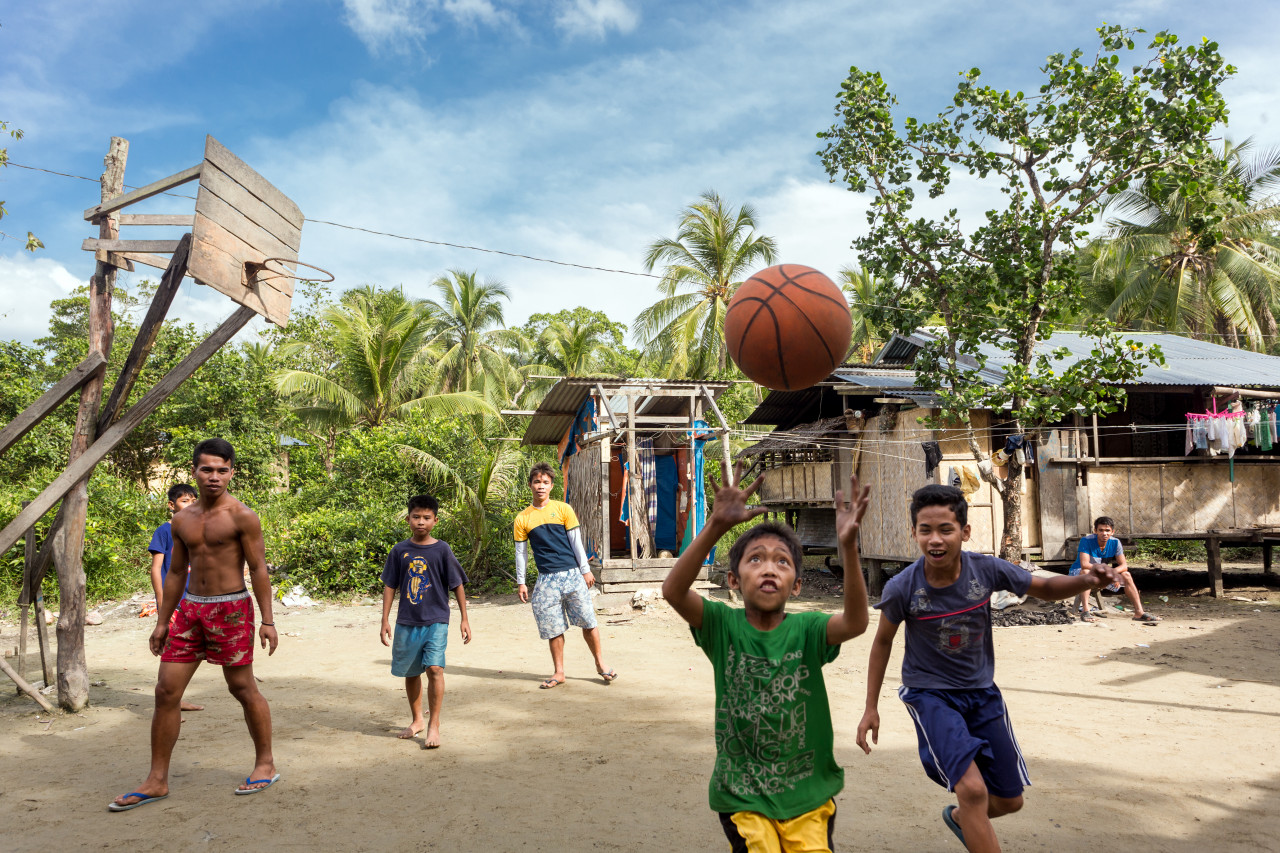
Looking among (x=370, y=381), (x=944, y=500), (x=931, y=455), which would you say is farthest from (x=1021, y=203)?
(x=370, y=381)

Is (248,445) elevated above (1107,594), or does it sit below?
above

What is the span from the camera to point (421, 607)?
18.2ft

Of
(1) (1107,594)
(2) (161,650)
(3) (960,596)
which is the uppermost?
(3) (960,596)

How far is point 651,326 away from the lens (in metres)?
25.6

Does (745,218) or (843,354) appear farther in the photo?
(745,218)

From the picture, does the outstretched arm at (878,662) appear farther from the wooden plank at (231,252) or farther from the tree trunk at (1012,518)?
the tree trunk at (1012,518)

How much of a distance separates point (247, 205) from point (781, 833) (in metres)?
6.36

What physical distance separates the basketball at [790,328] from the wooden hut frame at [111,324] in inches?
150

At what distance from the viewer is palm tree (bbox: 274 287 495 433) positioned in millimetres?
21141

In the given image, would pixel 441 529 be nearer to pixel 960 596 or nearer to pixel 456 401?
pixel 456 401

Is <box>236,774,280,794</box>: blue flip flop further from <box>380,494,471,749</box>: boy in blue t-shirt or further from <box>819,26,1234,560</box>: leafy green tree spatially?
<box>819,26,1234,560</box>: leafy green tree

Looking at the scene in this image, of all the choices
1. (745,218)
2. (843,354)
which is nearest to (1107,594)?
(843,354)

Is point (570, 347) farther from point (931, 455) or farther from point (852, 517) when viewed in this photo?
point (852, 517)

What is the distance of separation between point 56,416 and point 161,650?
1465 cm
